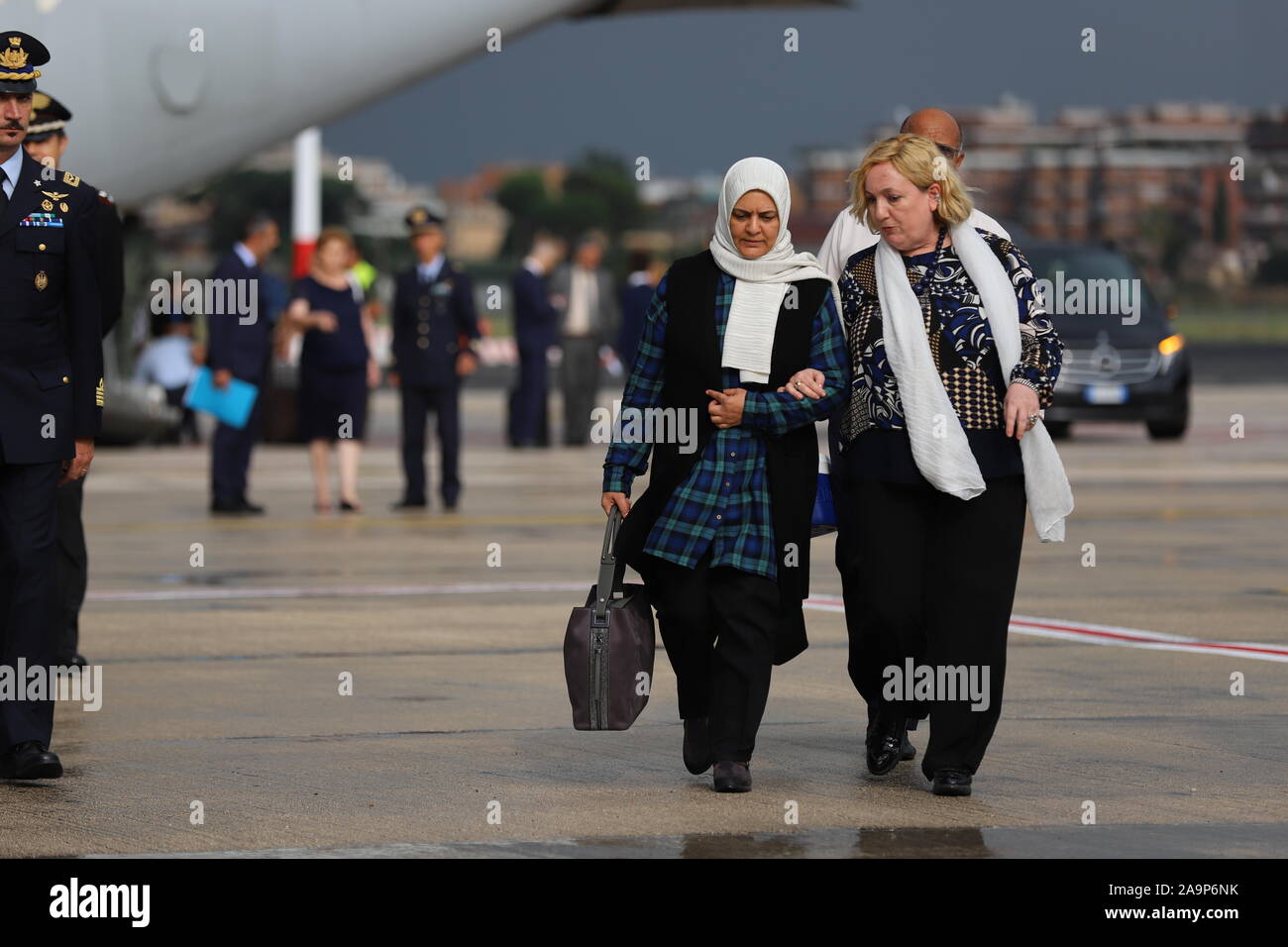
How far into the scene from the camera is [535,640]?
972cm

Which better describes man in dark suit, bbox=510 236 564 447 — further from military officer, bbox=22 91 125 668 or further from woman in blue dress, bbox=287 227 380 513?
military officer, bbox=22 91 125 668

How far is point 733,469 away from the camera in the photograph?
21.8 feet

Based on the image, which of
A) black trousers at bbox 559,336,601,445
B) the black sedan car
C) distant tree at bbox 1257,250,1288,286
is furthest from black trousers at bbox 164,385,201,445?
distant tree at bbox 1257,250,1288,286

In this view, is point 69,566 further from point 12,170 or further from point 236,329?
point 236,329

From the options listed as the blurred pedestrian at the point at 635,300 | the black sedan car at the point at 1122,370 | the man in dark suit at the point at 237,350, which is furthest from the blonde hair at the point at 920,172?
the black sedan car at the point at 1122,370

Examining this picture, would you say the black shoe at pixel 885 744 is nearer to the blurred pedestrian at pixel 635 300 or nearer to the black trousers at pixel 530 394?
the blurred pedestrian at pixel 635 300

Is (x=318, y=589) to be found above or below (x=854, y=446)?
below

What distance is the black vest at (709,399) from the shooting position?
6652mm

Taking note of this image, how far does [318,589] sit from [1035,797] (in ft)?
18.7

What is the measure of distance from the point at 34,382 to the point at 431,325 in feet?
32.0

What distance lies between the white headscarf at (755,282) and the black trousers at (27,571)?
6.48 feet

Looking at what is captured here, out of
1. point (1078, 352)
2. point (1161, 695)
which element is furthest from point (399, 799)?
point (1078, 352)

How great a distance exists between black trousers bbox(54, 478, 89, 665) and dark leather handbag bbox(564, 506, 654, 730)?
3.09 m
